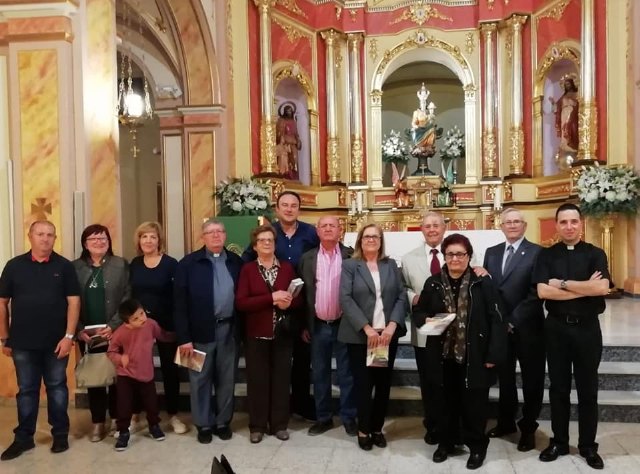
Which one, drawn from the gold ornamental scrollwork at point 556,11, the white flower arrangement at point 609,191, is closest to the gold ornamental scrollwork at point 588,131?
the white flower arrangement at point 609,191

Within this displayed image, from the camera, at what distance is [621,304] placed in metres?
7.84

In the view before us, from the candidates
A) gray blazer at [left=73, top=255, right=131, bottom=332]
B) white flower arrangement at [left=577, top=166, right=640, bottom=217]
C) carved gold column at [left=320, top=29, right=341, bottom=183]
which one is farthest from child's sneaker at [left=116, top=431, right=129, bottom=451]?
carved gold column at [left=320, top=29, right=341, bottom=183]

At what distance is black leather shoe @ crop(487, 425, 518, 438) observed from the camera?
163 inches

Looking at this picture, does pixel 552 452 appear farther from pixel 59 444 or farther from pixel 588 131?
pixel 588 131

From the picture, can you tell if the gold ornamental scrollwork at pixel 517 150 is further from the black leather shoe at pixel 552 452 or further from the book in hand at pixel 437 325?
the book in hand at pixel 437 325

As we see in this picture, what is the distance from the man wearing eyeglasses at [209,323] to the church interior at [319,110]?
140 cm

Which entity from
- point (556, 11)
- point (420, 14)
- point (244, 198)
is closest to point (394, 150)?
point (420, 14)

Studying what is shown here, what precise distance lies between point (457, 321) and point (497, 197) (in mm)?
7708

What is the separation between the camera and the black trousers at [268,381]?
165 inches

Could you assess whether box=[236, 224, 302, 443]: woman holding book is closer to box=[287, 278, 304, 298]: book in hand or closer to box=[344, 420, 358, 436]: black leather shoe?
box=[287, 278, 304, 298]: book in hand

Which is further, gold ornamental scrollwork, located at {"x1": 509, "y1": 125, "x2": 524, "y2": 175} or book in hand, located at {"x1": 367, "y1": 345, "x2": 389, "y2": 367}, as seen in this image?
gold ornamental scrollwork, located at {"x1": 509, "y1": 125, "x2": 524, "y2": 175}

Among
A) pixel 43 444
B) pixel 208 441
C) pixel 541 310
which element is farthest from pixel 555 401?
pixel 43 444

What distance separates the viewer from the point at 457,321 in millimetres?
3586

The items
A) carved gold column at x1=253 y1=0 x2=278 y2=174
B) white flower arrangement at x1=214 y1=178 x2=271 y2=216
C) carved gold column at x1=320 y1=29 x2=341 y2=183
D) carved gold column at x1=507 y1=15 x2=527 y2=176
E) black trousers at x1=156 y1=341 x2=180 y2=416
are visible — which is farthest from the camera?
A: carved gold column at x1=320 y1=29 x2=341 y2=183
